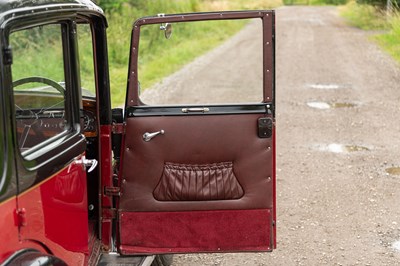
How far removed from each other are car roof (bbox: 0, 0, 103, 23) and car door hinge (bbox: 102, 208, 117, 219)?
1331 millimetres

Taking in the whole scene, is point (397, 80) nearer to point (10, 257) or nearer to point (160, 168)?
point (160, 168)

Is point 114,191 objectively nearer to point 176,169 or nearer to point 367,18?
point 176,169

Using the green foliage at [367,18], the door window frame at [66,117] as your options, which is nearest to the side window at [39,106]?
the door window frame at [66,117]

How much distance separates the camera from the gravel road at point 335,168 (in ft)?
17.2

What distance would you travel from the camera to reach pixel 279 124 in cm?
967

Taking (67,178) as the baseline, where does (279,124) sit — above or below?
below

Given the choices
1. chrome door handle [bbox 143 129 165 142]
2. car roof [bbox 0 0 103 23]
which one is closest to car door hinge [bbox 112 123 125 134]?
chrome door handle [bbox 143 129 165 142]

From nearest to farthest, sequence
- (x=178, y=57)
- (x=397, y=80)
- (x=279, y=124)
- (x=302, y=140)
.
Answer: (x=302, y=140)
(x=279, y=124)
(x=397, y=80)
(x=178, y=57)

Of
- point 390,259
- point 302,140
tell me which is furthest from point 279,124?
point 390,259

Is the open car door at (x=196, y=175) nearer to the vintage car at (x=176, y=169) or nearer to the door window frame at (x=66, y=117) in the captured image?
the vintage car at (x=176, y=169)

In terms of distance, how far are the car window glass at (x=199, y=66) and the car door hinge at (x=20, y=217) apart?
597 centimetres

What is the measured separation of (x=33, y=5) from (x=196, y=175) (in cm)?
166

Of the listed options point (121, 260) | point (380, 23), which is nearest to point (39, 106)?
point (121, 260)

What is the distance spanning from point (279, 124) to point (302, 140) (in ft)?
3.23
